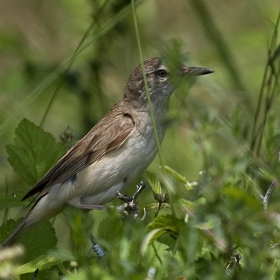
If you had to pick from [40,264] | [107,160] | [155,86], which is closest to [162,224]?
[40,264]

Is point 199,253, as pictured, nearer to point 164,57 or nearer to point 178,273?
point 178,273

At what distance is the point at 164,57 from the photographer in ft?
5.55

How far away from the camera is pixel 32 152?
2.80m

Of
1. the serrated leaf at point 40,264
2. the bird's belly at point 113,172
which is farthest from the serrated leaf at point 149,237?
the bird's belly at point 113,172

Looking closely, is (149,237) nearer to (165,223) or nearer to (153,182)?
(165,223)

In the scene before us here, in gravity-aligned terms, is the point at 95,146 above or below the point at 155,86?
below

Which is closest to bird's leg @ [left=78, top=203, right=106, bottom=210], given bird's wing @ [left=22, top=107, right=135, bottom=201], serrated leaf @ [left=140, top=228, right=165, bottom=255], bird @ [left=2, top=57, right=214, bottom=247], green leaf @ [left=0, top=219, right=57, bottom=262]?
bird @ [left=2, top=57, right=214, bottom=247]

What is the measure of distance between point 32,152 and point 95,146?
1.24 metres

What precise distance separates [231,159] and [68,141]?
60.5 inches

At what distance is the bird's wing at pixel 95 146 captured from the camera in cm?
391

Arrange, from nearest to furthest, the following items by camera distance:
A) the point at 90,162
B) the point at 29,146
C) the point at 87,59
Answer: the point at 29,146 < the point at 90,162 < the point at 87,59

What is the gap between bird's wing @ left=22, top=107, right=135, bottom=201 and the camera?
12.8ft

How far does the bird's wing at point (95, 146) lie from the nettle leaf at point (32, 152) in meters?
0.98

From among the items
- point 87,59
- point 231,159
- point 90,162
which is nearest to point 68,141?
point 90,162
